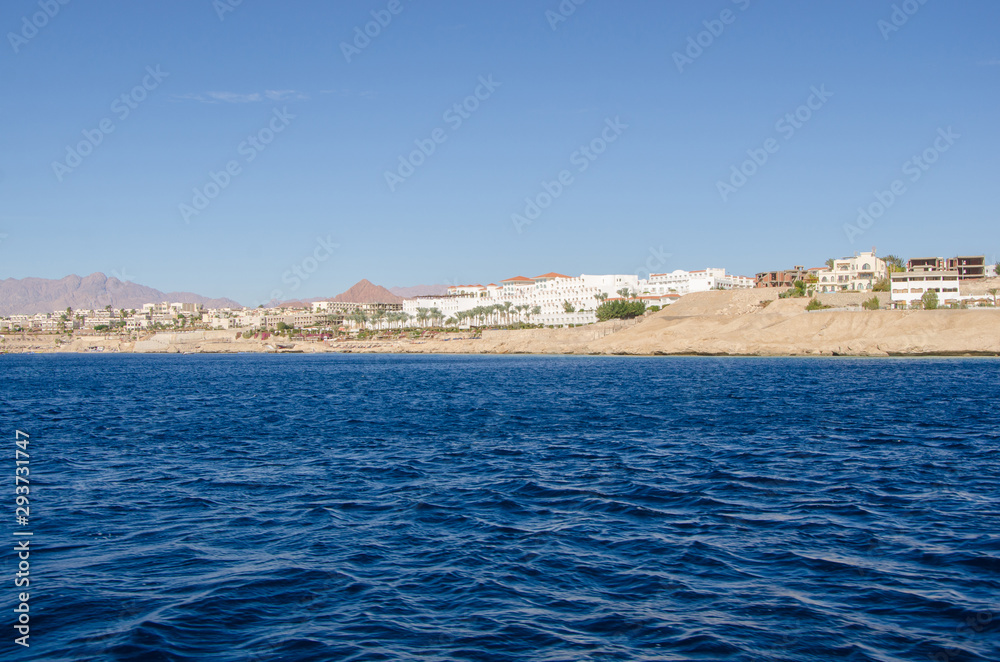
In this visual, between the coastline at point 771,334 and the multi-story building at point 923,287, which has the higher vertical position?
the multi-story building at point 923,287

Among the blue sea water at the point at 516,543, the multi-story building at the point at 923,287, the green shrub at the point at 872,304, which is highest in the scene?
the multi-story building at the point at 923,287

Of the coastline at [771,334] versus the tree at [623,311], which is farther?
the tree at [623,311]

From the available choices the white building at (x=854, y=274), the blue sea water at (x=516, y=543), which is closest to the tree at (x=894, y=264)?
the white building at (x=854, y=274)

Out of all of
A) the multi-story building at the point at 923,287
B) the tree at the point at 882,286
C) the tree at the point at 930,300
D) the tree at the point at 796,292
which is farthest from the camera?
the tree at the point at 796,292

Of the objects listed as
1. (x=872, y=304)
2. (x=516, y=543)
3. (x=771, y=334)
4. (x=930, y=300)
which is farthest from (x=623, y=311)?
(x=516, y=543)

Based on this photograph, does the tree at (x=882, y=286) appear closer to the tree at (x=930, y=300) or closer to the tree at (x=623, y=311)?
the tree at (x=930, y=300)

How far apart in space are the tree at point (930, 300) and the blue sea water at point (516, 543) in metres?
110

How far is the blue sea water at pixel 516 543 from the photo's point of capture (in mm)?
11484

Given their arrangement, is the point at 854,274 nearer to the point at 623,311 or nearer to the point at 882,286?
the point at 882,286

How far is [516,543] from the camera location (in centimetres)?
1630

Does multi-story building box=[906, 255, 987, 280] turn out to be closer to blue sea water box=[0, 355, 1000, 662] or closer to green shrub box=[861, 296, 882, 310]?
green shrub box=[861, 296, 882, 310]

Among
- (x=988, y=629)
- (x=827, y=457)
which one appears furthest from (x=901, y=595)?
(x=827, y=457)

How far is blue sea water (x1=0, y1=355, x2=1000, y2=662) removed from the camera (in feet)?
37.7

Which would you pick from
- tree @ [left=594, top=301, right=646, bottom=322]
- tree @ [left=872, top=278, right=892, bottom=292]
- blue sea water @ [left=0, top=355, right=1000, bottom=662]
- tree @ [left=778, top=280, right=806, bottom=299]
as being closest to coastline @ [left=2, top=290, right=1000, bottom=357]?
tree @ [left=778, top=280, right=806, bottom=299]
